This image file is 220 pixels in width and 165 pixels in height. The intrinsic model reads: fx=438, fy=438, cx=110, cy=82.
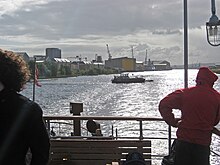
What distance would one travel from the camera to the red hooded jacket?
436 centimetres

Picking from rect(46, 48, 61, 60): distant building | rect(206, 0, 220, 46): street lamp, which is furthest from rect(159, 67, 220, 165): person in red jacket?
rect(46, 48, 61, 60): distant building

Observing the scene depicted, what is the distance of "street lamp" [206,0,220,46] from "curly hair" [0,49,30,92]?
146 inches

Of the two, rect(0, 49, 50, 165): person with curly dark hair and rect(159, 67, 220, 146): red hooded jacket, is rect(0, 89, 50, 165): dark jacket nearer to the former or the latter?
rect(0, 49, 50, 165): person with curly dark hair

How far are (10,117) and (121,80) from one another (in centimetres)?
11517

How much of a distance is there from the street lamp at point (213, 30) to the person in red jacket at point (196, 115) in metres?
1.59

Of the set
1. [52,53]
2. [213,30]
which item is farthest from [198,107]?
[52,53]

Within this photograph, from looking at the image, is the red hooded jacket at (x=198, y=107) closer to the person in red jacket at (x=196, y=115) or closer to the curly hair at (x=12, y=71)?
the person in red jacket at (x=196, y=115)

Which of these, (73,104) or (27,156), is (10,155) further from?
(73,104)

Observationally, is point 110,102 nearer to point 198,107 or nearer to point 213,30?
point 213,30

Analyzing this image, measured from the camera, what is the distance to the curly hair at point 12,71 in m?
2.68

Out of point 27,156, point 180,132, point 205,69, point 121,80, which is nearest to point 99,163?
point 180,132

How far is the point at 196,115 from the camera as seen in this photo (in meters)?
4.38

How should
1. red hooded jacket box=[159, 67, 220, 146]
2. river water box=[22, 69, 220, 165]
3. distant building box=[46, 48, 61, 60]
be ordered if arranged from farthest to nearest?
distant building box=[46, 48, 61, 60]
river water box=[22, 69, 220, 165]
red hooded jacket box=[159, 67, 220, 146]

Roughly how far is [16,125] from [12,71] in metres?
0.34
